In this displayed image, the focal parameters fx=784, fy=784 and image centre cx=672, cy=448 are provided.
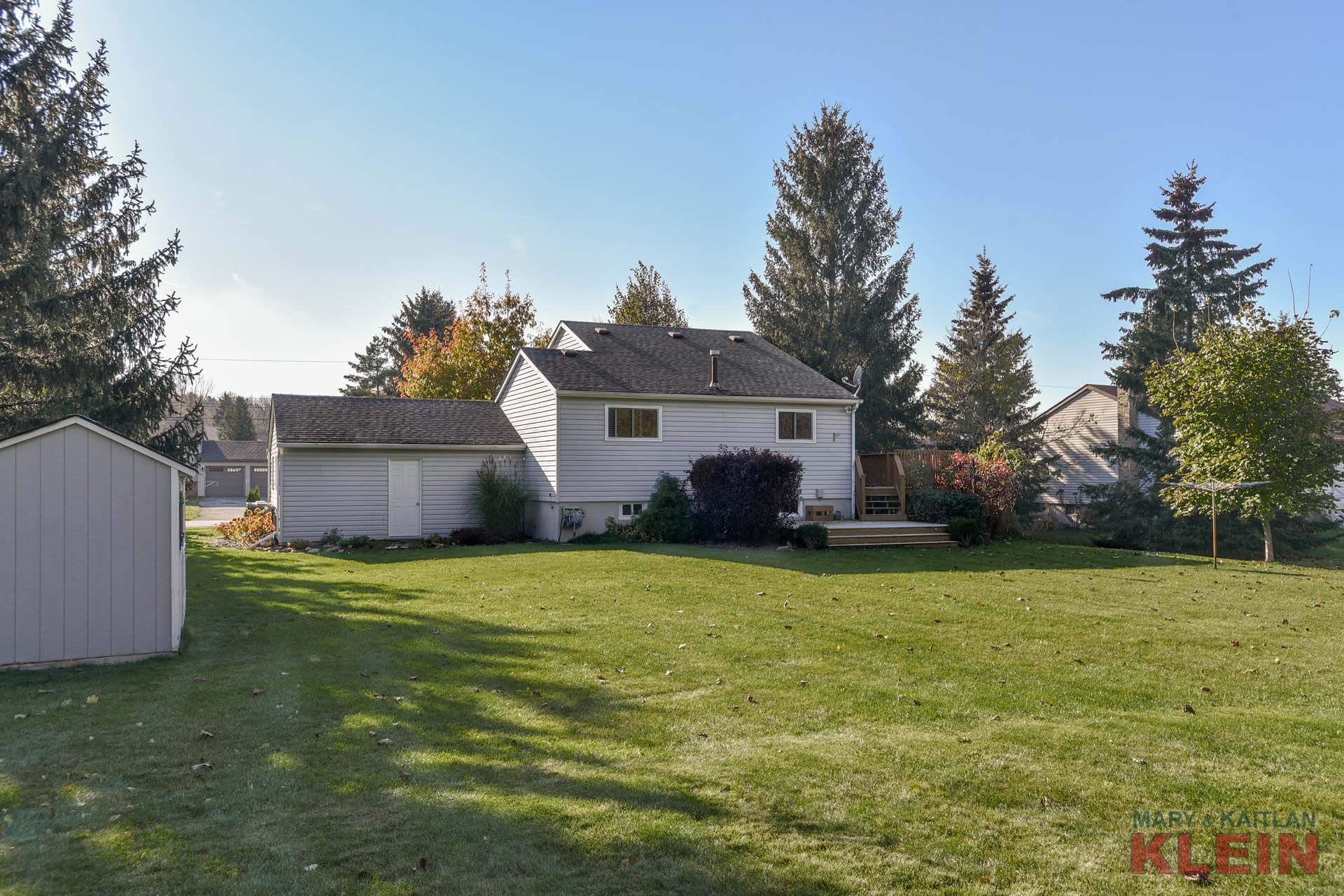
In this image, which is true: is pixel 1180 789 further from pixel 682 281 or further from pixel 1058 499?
pixel 682 281

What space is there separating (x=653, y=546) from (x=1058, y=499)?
2562 cm

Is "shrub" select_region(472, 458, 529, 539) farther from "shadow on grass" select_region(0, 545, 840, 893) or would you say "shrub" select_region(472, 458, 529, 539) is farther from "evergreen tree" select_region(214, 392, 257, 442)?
"evergreen tree" select_region(214, 392, 257, 442)

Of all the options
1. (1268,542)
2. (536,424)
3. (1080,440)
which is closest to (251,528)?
(536,424)

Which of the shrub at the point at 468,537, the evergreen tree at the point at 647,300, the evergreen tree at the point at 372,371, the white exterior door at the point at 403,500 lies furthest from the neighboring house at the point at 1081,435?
the evergreen tree at the point at 372,371

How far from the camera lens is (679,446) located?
21.6 metres

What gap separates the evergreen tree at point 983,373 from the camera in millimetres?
34469

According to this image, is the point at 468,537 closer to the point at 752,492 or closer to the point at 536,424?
the point at 536,424

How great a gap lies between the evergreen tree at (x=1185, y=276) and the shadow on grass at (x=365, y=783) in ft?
90.8

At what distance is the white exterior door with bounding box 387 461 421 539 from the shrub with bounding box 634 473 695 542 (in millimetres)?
6266

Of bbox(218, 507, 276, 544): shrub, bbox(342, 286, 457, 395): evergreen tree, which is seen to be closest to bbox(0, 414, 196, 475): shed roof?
bbox(218, 507, 276, 544): shrub

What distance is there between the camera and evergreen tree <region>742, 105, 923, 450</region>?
3634cm

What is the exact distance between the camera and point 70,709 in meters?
6.18

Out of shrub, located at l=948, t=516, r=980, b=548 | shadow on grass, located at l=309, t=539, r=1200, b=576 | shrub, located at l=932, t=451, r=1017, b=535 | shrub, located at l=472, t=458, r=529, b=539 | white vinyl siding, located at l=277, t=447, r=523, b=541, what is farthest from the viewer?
shrub, located at l=472, t=458, r=529, b=539

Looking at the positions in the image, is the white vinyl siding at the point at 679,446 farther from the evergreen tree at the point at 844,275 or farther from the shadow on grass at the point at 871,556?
the evergreen tree at the point at 844,275
